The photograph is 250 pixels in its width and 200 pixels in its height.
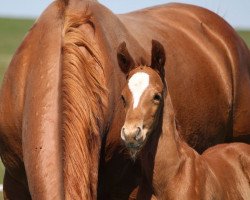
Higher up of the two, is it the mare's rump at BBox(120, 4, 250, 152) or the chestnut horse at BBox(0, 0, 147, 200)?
the chestnut horse at BBox(0, 0, 147, 200)

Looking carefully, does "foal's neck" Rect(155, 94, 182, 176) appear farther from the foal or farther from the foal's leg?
the foal's leg

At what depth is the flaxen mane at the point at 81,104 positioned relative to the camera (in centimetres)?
470

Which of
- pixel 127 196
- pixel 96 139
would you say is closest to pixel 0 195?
pixel 127 196

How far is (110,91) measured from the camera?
16.9 ft

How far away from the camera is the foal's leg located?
5.62 metres

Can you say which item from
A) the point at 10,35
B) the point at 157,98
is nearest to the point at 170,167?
the point at 157,98

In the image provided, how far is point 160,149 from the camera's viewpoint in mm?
5262

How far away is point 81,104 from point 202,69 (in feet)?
6.74

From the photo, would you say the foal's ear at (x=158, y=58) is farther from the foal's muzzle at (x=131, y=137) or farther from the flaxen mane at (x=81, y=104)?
the foal's muzzle at (x=131, y=137)

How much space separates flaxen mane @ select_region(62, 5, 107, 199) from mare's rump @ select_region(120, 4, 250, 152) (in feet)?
3.11

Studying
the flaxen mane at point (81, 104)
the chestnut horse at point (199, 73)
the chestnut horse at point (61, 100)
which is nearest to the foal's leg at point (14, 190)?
the chestnut horse at point (61, 100)

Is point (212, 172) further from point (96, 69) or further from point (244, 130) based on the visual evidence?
point (244, 130)

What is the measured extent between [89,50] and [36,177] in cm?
84

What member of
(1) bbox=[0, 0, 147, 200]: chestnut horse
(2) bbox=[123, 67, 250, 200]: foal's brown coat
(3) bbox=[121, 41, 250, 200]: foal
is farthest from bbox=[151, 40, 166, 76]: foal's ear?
(1) bbox=[0, 0, 147, 200]: chestnut horse
